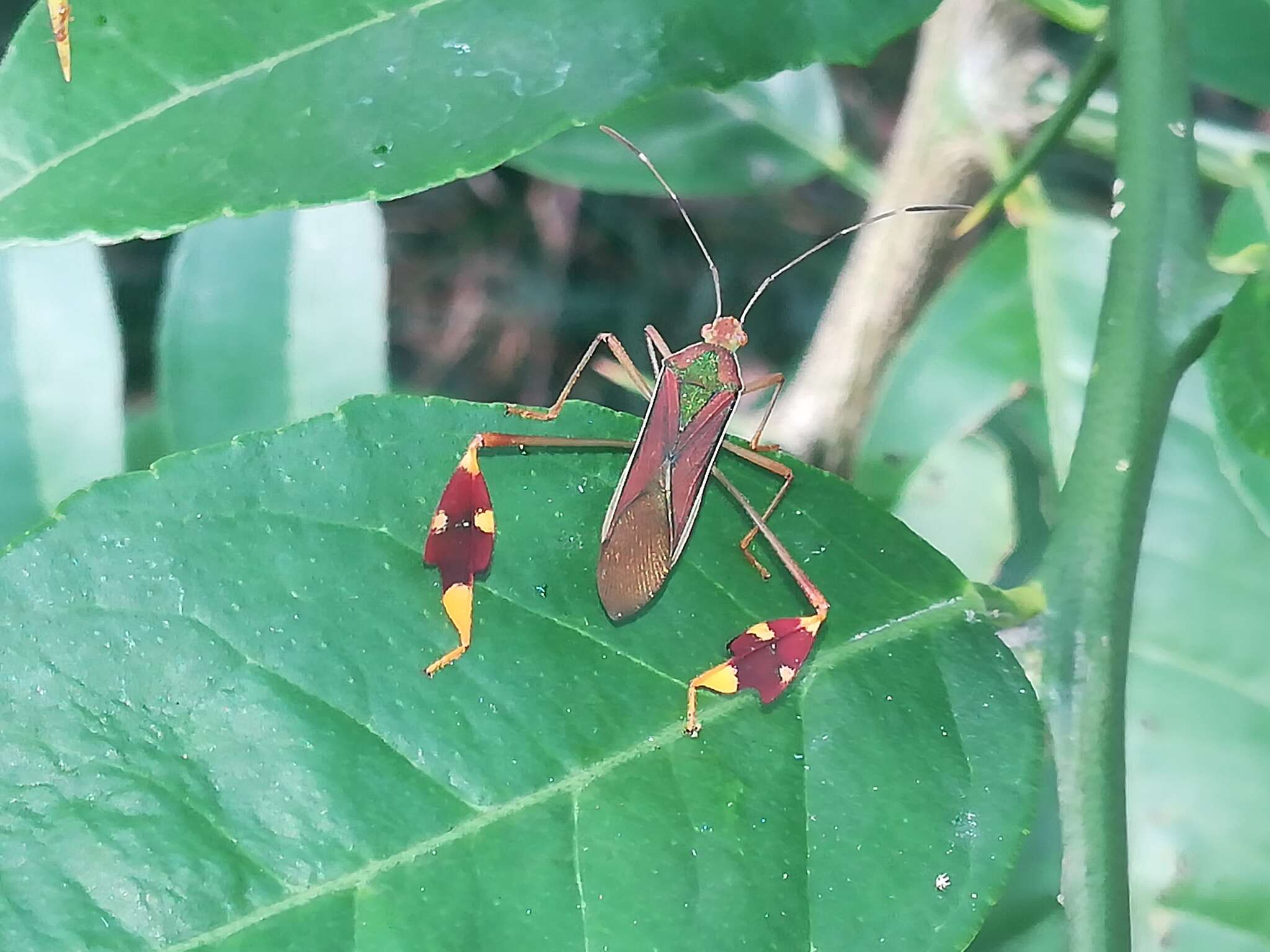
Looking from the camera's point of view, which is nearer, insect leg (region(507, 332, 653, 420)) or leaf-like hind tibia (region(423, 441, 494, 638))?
leaf-like hind tibia (region(423, 441, 494, 638))

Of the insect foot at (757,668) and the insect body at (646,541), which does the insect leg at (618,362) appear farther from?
the insect foot at (757,668)

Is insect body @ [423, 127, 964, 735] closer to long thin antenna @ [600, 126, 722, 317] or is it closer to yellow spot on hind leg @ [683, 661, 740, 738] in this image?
yellow spot on hind leg @ [683, 661, 740, 738]

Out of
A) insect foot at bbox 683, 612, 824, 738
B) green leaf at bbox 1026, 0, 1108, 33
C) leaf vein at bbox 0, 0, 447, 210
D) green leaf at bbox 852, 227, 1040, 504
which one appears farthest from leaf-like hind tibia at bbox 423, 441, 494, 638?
green leaf at bbox 852, 227, 1040, 504

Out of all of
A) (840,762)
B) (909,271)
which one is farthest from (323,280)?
(840,762)

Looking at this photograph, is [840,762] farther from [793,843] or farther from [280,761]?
[280,761]

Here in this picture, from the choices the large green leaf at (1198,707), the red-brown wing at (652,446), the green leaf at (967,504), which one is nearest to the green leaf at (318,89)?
the red-brown wing at (652,446)

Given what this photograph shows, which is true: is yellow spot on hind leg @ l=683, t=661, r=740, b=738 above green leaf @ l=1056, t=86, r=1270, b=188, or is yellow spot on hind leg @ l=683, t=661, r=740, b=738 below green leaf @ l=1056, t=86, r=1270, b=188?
below

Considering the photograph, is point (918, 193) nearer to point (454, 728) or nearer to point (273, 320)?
point (273, 320)
